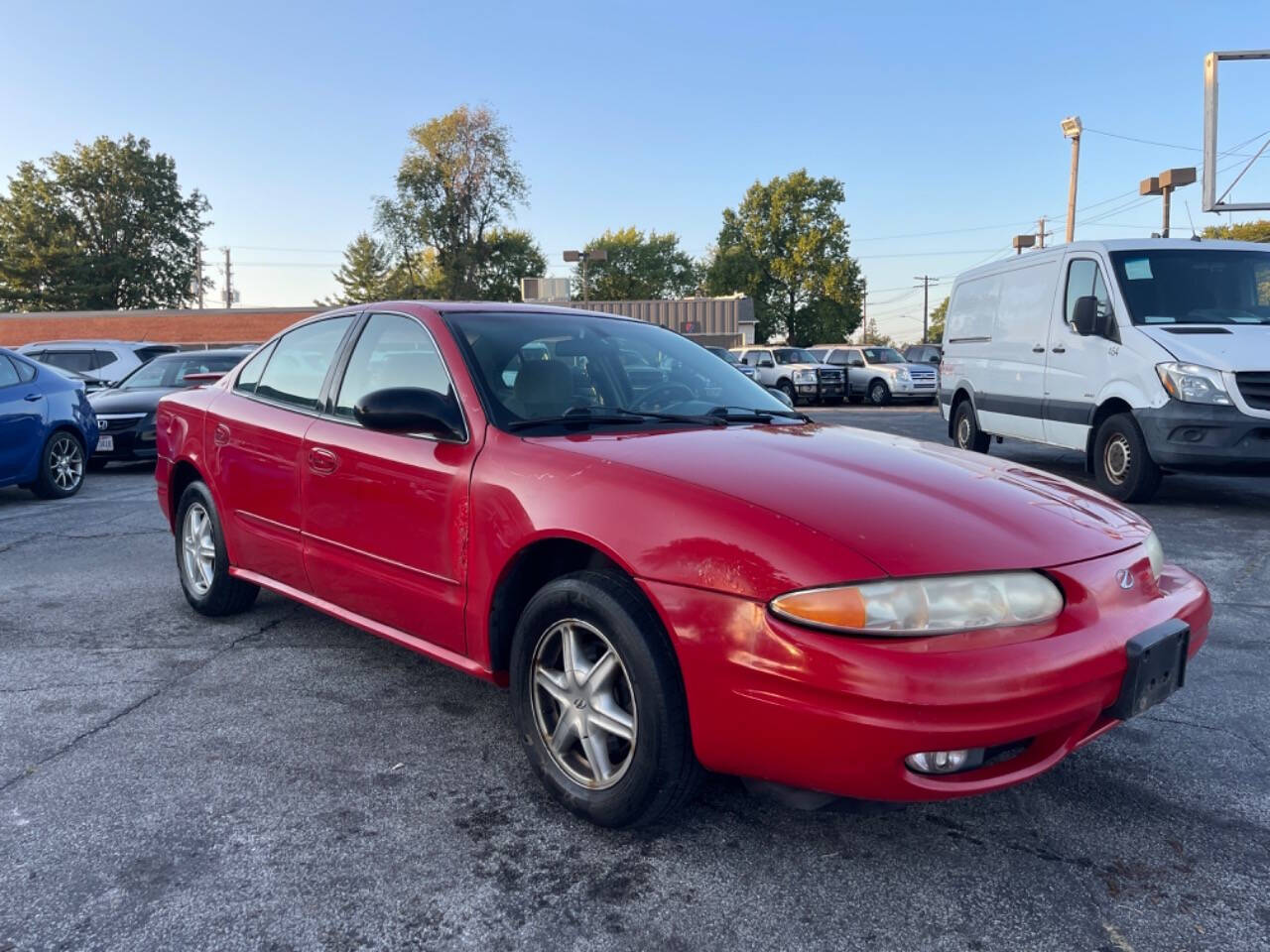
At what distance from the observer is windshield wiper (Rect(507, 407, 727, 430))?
9.81 feet

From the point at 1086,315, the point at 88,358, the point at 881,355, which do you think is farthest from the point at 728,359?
the point at 881,355

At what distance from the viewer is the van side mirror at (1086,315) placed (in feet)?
24.7

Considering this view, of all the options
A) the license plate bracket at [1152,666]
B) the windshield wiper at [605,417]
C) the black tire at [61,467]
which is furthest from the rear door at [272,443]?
the black tire at [61,467]

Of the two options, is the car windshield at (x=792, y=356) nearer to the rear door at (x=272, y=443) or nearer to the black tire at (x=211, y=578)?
the black tire at (x=211, y=578)

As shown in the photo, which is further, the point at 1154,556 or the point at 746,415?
the point at 746,415

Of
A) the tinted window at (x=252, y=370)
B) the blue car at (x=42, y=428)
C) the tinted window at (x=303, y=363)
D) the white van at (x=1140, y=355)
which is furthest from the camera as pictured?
the blue car at (x=42, y=428)

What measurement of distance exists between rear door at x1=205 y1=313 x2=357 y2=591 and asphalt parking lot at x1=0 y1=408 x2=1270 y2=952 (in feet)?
1.70

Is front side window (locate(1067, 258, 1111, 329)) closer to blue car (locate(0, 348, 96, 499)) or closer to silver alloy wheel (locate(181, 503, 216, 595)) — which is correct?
silver alloy wheel (locate(181, 503, 216, 595))

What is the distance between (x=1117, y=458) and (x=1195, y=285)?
1.51 meters

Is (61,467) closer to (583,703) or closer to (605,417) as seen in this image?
(605,417)

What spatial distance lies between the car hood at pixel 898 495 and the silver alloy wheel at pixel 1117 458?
5126 mm

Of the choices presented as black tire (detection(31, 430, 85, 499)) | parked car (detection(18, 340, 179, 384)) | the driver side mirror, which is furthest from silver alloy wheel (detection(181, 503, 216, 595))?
parked car (detection(18, 340, 179, 384))

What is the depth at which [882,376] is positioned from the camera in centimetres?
2547

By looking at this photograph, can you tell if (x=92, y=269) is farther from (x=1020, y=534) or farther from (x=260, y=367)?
(x=1020, y=534)
